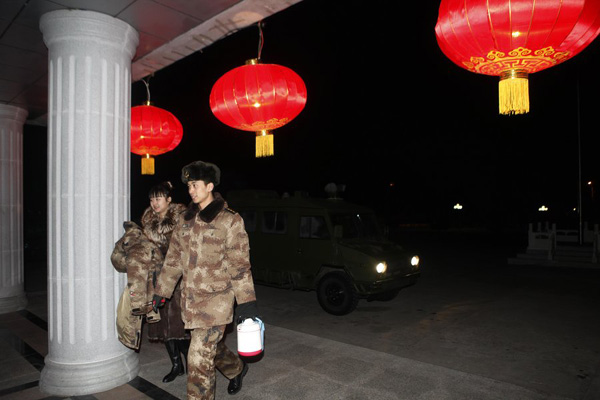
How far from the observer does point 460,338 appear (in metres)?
5.52

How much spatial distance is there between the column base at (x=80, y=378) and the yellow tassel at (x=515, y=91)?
13.1 ft

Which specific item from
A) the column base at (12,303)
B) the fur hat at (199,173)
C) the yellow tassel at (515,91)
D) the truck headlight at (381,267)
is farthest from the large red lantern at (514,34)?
the column base at (12,303)

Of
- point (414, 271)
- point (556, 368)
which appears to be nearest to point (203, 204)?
point (556, 368)

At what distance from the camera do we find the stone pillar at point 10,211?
6.45 m

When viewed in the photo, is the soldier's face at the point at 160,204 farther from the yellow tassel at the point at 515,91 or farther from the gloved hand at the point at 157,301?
the yellow tassel at the point at 515,91

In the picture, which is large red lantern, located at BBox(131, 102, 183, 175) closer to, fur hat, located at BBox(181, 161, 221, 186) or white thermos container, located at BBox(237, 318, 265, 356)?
fur hat, located at BBox(181, 161, 221, 186)

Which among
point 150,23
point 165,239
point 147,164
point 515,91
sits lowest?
point 165,239

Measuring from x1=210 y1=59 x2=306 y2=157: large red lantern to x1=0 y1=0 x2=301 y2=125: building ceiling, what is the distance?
455 mm

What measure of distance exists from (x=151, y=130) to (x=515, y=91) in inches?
164

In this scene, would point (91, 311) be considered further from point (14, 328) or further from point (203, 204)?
point (14, 328)

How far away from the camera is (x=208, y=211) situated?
300 cm

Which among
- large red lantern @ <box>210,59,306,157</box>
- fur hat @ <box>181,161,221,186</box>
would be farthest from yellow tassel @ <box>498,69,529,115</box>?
fur hat @ <box>181,161,221,186</box>

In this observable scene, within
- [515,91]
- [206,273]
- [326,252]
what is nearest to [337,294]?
[326,252]

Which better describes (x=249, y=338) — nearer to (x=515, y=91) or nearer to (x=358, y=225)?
(x=515, y=91)
